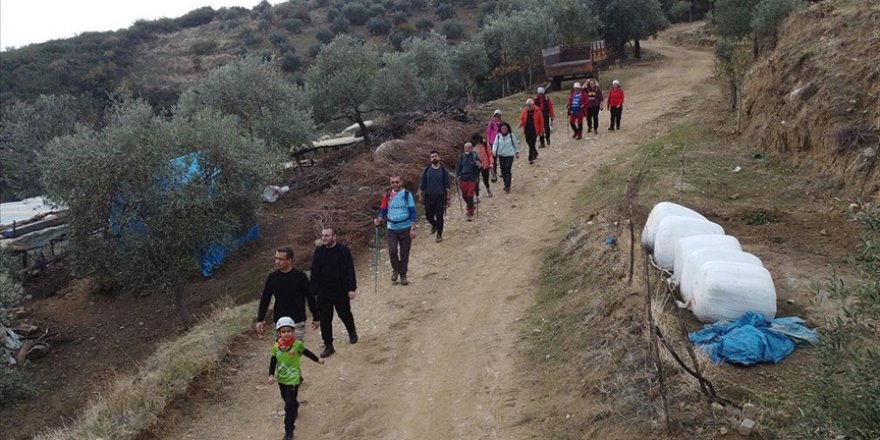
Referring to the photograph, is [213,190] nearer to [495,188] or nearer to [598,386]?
[495,188]

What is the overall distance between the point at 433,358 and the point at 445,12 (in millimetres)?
60714

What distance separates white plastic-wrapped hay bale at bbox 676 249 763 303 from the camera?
684cm

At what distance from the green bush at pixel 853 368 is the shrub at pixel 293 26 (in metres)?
70.8

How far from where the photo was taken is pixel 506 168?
14.0 m

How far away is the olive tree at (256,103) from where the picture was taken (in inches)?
936

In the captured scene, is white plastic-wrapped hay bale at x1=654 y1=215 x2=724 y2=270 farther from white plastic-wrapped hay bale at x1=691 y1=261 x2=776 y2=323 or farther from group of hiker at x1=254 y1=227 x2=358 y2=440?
group of hiker at x1=254 y1=227 x2=358 y2=440

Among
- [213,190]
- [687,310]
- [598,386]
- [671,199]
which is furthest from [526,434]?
[213,190]

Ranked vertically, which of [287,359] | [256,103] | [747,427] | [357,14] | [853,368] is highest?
[357,14]

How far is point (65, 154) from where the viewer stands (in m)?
15.4

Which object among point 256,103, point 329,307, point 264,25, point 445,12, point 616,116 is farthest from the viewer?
point 264,25

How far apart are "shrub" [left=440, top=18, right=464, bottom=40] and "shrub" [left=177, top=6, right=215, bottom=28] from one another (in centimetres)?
3694

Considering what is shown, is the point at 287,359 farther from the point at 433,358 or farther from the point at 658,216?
the point at 658,216

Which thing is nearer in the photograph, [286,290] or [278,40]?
[286,290]

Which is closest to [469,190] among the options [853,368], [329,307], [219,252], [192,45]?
[329,307]
